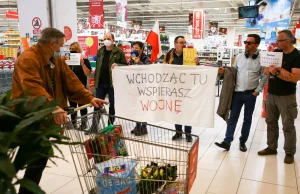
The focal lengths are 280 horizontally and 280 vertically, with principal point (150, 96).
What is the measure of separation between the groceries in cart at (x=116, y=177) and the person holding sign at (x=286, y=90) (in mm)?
2271

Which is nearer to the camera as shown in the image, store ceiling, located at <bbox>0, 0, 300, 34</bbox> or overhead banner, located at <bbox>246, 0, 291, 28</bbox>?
overhead banner, located at <bbox>246, 0, 291, 28</bbox>

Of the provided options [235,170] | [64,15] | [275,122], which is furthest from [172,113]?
[64,15]

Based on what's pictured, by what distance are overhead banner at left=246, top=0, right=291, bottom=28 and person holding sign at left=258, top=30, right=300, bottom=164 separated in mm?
3565

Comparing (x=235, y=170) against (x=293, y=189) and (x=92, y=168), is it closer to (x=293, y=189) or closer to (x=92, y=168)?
(x=293, y=189)

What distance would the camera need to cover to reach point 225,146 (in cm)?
403

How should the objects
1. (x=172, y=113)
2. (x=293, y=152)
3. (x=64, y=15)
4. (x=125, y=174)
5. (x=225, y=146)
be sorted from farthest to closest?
(x=64, y=15)
(x=225, y=146)
(x=293, y=152)
(x=172, y=113)
(x=125, y=174)

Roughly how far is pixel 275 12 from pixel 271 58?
4.07 m

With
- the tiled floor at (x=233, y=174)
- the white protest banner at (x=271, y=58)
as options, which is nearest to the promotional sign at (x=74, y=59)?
the tiled floor at (x=233, y=174)

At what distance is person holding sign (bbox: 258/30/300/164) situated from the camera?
3352 millimetres

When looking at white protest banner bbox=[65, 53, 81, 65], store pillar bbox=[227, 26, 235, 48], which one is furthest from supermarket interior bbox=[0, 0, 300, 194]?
store pillar bbox=[227, 26, 235, 48]

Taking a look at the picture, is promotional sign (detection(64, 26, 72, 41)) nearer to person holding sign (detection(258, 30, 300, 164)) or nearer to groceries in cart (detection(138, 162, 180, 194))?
person holding sign (detection(258, 30, 300, 164))

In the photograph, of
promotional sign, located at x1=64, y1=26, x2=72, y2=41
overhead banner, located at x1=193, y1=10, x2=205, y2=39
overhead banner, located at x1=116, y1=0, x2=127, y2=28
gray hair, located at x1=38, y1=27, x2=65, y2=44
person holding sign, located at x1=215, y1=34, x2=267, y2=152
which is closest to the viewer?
gray hair, located at x1=38, y1=27, x2=65, y2=44

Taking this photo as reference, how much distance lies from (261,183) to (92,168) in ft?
6.49

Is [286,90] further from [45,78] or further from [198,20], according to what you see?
[198,20]
